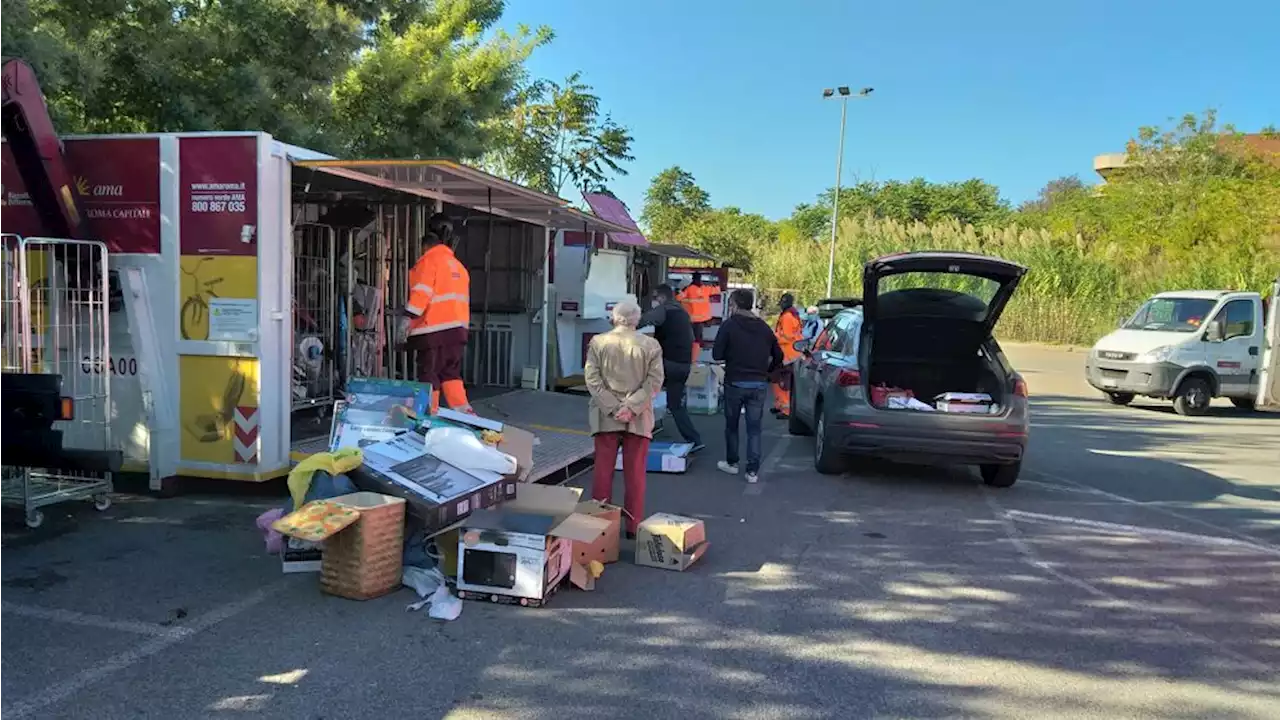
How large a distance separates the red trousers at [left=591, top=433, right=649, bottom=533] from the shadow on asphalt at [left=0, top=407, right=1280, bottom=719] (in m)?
0.59

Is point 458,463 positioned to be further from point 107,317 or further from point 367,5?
point 367,5

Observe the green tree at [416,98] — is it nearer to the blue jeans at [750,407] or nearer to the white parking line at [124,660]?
the blue jeans at [750,407]

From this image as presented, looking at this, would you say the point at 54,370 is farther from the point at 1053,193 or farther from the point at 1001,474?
the point at 1053,193

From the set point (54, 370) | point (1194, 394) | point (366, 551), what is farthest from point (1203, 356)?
point (54, 370)

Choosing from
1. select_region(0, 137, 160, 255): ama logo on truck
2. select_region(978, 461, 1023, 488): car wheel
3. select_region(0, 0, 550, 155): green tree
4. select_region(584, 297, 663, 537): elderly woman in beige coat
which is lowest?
select_region(978, 461, 1023, 488): car wheel

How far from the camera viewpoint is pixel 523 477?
249 inches

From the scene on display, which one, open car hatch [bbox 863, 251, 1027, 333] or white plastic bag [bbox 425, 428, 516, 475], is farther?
open car hatch [bbox 863, 251, 1027, 333]

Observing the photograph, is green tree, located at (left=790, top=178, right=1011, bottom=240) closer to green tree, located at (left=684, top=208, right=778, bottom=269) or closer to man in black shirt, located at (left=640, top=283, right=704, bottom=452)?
green tree, located at (left=684, top=208, right=778, bottom=269)

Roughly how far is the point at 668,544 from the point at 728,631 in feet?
3.32

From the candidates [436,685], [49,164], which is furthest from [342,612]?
[49,164]

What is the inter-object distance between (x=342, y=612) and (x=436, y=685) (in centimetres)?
106

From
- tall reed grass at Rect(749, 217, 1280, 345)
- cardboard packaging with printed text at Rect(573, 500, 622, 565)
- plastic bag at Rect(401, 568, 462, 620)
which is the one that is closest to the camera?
plastic bag at Rect(401, 568, 462, 620)

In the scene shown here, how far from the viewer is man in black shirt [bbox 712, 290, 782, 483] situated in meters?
8.25

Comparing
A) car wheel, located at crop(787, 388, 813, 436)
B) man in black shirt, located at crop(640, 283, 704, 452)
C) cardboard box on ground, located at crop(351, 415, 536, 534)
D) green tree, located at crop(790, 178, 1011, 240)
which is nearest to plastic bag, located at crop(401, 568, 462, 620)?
cardboard box on ground, located at crop(351, 415, 536, 534)
